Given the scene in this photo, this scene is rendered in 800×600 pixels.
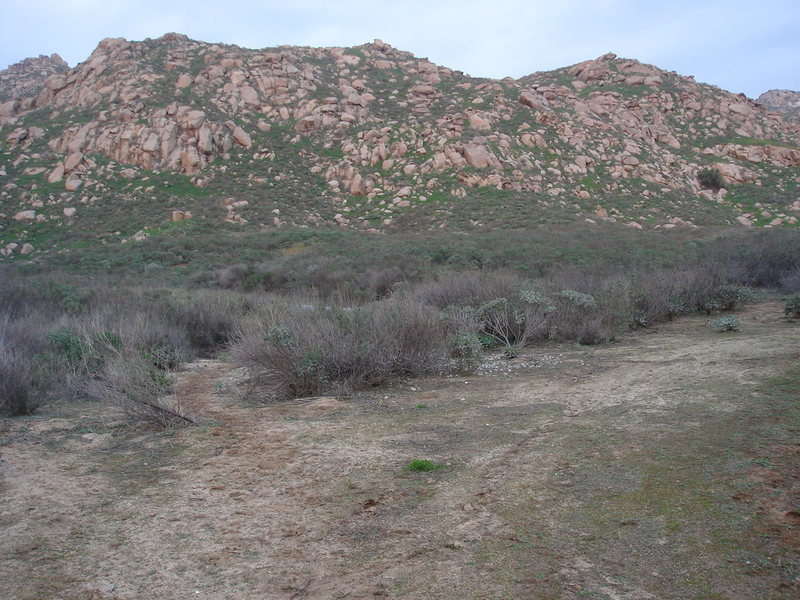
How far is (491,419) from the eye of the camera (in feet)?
19.1

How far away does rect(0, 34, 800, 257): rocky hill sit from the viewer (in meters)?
33.3

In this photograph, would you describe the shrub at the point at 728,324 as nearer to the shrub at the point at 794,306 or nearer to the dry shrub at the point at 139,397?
the shrub at the point at 794,306

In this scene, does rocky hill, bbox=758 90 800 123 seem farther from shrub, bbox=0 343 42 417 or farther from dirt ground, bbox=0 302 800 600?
shrub, bbox=0 343 42 417

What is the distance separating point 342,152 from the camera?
38844 mm

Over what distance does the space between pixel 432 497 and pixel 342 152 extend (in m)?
36.8

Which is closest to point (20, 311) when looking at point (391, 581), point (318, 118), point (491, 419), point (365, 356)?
point (365, 356)

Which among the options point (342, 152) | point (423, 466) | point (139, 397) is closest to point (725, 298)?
point (423, 466)

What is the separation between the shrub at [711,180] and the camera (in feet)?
129

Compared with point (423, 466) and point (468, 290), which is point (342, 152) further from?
point (423, 466)

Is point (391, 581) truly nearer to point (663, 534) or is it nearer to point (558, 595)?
point (558, 595)

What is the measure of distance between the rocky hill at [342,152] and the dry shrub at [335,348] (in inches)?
929

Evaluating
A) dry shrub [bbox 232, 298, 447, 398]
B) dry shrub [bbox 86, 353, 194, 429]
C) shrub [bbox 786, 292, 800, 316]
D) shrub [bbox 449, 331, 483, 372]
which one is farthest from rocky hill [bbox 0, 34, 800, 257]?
dry shrub [bbox 86, 353, 194, 429]

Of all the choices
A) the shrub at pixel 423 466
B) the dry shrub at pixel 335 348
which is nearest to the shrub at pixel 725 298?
the dry shrub at pixel 335 348

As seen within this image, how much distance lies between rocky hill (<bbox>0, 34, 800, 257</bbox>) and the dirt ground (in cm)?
2590
